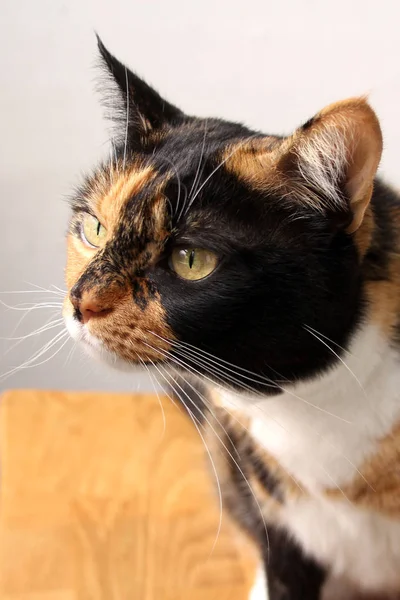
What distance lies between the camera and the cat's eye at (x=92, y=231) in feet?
1.74

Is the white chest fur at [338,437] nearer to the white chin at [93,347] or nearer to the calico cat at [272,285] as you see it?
the calico cat at [272,285]

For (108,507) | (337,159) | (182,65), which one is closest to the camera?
(337,159)

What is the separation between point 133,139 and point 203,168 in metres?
0.12

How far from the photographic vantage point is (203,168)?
480mm

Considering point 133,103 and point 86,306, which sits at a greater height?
point 133,103

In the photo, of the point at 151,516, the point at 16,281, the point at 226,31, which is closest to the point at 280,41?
the point at 226,31

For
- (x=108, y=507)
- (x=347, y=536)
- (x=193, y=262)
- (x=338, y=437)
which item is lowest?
(x=108, y=507)

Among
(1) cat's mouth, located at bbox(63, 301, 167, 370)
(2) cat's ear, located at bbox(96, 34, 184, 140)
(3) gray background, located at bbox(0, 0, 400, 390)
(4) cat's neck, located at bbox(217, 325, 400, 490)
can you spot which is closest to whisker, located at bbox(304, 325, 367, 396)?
(4) cat's neck, located at bbox(217, 325, 400, 490)

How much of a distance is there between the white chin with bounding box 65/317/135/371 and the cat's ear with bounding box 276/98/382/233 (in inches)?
7.1

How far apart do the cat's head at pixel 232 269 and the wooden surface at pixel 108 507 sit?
353mm

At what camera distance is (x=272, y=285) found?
1.48 feet

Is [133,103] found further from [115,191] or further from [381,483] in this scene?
[381,483]

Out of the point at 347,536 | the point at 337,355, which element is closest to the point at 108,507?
the point at 347,536

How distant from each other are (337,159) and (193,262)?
124 millimetres
